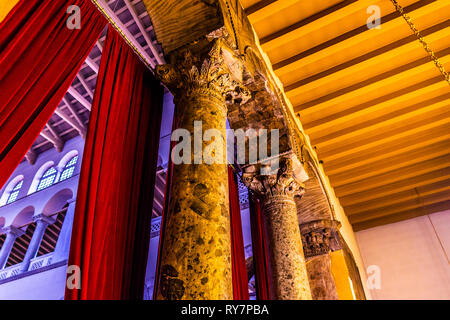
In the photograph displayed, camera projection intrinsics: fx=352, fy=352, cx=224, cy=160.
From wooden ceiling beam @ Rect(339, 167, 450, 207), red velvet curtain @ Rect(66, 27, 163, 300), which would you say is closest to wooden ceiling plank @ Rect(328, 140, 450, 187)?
wooden ceiling beam @ Rect(339, 167, 450, 207)

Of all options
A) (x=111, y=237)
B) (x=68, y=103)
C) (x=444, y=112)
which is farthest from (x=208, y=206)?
(x=68, y=103)

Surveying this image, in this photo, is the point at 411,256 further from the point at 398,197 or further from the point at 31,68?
the point at 31,68

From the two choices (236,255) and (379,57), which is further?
(379,57)

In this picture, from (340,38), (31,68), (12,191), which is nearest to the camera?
(31,68)

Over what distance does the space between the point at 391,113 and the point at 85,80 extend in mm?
7984

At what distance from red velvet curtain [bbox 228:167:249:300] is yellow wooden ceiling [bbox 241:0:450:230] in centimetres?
184

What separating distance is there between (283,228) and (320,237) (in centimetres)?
145

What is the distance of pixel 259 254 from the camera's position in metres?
4.85

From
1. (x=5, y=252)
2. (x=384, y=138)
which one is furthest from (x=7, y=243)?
(x=384, y=138)

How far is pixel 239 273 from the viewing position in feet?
13.7

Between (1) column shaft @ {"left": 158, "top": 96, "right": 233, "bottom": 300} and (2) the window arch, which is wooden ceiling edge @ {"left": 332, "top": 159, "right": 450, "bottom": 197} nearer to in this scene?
(1) column shaft @ {"left": 158, "top": 96, "right": 233, "bottom": 300}

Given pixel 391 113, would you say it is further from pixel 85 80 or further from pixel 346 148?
pixel 85 80

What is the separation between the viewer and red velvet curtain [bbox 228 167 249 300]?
3.98 metres

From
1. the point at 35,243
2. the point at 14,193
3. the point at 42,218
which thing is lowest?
the point at 35,243
